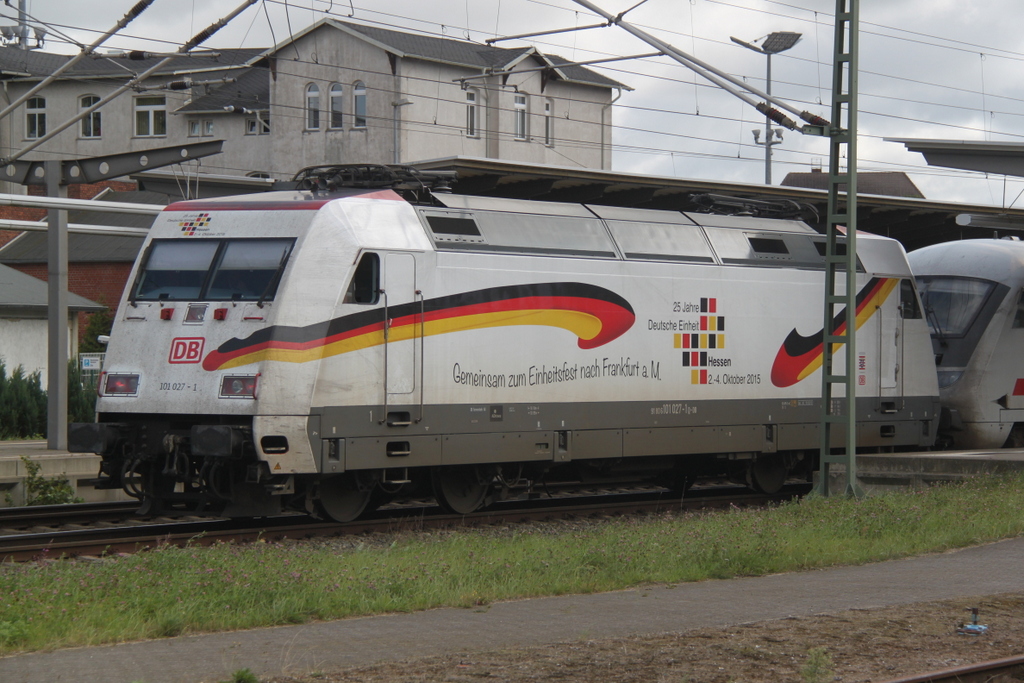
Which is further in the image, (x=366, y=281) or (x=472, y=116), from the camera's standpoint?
(x=472, y=116)

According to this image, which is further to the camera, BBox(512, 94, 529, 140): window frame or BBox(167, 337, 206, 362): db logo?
BBox(512, 94, 529, 140): window frame

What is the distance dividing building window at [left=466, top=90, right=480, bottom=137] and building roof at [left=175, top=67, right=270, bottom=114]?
31.7 feet

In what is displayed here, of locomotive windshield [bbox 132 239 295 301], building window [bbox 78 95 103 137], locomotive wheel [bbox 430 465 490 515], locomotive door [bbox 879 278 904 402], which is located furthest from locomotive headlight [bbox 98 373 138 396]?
building window [bbox 78 95 103 137]

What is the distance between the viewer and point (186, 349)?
12.5 meters

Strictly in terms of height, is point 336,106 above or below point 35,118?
below

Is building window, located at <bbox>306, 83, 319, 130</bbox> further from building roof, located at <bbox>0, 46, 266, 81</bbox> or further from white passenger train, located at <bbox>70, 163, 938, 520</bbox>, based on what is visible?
white passenger train, located at <bbox>70, 163, 938, 520</bbox>

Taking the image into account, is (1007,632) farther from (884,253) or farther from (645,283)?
(884,253)

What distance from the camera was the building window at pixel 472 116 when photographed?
50.4 meters

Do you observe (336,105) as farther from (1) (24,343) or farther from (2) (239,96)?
(1) (24,343)

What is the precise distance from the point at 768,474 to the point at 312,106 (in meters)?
37.9

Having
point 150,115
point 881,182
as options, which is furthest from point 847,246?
point 881,182

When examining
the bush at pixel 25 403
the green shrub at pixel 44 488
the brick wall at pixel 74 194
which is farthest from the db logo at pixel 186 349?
the brick wall at pixel 74 194

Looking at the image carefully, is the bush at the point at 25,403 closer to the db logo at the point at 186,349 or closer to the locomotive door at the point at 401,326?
the db logo at the point at 186,349

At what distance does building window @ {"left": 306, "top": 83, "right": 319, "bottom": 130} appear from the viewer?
169 feet
